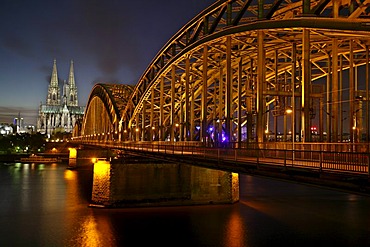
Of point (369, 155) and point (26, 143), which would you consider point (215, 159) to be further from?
point (26, 143)

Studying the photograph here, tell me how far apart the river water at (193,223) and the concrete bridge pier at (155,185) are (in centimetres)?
106

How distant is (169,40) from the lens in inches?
2007

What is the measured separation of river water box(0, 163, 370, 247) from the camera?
3148 centimetres

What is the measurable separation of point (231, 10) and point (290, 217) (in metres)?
18.2

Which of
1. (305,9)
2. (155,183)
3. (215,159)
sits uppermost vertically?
(305,9)

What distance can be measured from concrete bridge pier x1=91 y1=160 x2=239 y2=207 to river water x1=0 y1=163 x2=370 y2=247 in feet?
3.46

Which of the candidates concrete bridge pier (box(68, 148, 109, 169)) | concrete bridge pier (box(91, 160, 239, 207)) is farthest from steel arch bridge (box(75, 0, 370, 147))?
concrete bridge pier (box(68, 148, 109, 169))

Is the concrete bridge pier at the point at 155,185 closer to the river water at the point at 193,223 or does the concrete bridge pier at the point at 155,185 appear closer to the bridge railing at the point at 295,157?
the river water at the point at 193,223

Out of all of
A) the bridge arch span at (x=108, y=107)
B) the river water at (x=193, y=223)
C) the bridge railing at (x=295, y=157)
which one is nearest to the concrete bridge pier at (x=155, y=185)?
the river water at (x=193, y=223)

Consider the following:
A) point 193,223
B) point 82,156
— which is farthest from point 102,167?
point 82,156

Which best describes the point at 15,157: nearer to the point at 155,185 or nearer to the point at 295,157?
the point at 155,185

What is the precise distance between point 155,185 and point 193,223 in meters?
7.36

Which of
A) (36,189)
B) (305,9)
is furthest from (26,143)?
(305,9)

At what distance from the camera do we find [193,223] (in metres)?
36.2
